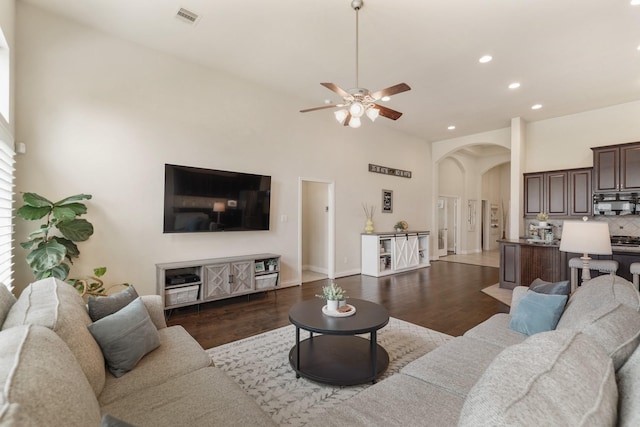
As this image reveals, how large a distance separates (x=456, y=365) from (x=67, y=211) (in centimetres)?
388

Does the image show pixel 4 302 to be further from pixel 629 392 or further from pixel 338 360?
pixel 629 392

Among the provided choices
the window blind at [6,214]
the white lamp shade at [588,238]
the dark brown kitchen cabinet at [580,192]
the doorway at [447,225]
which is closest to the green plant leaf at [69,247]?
the window blind at [6,214]

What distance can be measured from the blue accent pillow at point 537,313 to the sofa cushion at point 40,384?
2.58 metres

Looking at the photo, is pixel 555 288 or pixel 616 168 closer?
pixel 555 288

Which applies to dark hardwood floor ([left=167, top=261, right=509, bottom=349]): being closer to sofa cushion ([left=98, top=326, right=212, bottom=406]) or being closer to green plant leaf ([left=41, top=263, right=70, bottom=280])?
sofa cushion ([left=98, top=326, right=212, bottom=406])

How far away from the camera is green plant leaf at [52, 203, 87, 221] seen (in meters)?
3.14

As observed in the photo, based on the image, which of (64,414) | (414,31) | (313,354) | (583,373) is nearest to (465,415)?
(583,373)

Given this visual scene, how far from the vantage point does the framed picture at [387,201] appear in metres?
7.43

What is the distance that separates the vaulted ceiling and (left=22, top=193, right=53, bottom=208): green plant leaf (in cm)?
212

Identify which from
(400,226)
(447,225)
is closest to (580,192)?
(400,226)

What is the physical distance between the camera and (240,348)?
117 inches

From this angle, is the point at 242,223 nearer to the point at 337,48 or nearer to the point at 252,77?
the point at 252,77

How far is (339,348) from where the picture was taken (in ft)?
9.07

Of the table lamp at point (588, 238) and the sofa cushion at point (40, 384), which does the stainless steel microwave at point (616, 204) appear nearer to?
the table lamp at point (588, 238)
